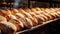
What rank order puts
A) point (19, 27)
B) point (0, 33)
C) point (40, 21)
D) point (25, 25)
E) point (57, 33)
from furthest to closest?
point (57, 33) → point (40, 21) → point (25, 25) → point (19, 27) → point (0, 33)

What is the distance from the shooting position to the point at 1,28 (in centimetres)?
101

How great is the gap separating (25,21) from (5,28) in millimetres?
332

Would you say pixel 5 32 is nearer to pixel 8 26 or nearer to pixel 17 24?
pixel 8 26

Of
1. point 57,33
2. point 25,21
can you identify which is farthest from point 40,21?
point 57,33

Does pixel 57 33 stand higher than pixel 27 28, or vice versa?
pixel 27 28

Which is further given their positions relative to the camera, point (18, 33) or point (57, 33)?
point (57, 33)

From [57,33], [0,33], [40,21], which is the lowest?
[57,33]

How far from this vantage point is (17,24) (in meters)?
1.18

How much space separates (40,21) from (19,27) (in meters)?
0.52

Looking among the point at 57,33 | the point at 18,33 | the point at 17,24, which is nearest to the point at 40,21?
the point at 17,24

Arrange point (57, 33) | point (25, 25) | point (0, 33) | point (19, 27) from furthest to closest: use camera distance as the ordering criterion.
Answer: point (57, 33) → point (25, 25) → point (19, 27) → point (0, 33)

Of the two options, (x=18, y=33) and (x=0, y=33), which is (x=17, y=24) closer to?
(x=18, y=33)

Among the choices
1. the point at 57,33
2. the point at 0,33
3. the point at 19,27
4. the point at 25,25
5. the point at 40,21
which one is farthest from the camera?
the point at 57,33

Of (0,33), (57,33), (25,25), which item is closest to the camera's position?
(0,33)
